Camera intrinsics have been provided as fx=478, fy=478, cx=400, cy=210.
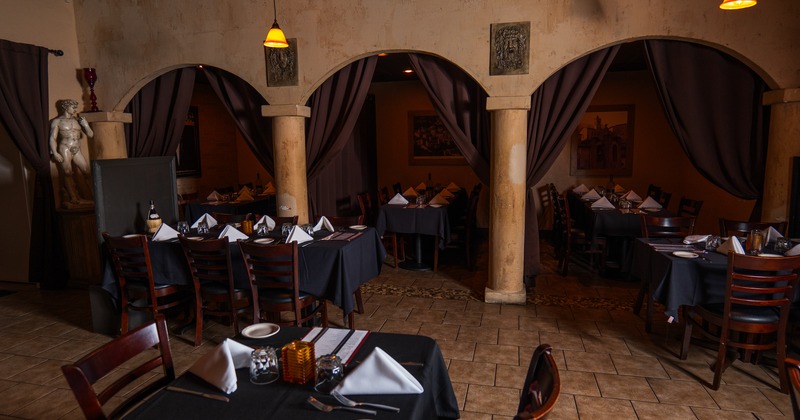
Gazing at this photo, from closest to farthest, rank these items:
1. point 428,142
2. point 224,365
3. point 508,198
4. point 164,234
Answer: point 224,365, point 164,234, point 508,198, point 428,142

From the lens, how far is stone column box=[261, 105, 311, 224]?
16.9 ft

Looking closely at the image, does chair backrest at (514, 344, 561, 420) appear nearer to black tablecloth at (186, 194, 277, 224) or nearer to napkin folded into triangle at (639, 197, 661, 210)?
napkin folded into triangle at (639, 197, 661, 210)

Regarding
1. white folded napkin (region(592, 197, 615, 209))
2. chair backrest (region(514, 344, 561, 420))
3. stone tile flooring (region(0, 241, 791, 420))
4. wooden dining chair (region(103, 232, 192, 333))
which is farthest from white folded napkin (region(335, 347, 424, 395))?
white folded napkin (region(592, 197, 615, 209))

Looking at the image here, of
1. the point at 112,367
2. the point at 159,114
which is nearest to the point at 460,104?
the point at 159,114

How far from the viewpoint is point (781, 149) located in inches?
164

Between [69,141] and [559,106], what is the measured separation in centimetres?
540

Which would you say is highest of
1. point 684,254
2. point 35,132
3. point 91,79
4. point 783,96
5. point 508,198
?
point 91,79

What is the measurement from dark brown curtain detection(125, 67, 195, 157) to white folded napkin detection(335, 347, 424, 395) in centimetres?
517

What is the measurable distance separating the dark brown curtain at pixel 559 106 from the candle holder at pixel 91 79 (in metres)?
5.00

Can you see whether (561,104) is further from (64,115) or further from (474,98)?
(64,115)

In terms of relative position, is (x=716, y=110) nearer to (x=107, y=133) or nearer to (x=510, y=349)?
(x=510, y=349)

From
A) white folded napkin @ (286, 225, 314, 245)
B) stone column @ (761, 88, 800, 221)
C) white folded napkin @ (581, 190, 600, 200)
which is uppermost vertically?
stone column @ (761, 88, 800, 221)

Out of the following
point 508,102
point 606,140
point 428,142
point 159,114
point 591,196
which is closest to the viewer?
point 508,102

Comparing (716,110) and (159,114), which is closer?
(716,110)
